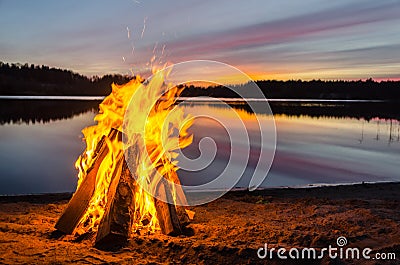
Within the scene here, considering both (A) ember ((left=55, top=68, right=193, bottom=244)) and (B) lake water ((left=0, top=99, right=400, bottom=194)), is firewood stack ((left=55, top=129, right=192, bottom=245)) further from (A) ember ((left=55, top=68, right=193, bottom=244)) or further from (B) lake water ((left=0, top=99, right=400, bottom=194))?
(B) lake water ((left=0, top=99, right=400, bottom=194))

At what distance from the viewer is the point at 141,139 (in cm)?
520

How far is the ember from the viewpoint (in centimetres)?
469

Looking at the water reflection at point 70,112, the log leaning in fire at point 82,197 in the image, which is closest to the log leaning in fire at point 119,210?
the log leaning in fire at point 82,197

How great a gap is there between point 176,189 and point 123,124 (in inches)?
43.8

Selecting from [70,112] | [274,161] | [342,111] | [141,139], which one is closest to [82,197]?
[141,139]

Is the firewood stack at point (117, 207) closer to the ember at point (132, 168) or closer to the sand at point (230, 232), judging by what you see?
the ember at point (132, 168)

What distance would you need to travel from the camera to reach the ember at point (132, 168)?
15.4ft

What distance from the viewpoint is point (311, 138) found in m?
24.4

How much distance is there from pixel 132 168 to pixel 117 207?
23.4 inches

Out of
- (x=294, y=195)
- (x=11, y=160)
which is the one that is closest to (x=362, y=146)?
(x=294, y=195)

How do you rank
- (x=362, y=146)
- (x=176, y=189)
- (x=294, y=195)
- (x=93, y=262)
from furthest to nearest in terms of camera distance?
(x=362, y=146) < (x=294, y=195) < (x=176, y=189) < (x=93, y=262)

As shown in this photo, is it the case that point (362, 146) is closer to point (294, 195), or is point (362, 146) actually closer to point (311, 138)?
point (311, 138)

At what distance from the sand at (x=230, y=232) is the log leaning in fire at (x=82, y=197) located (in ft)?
0.48

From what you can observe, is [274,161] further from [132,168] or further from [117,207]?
[117,207]
